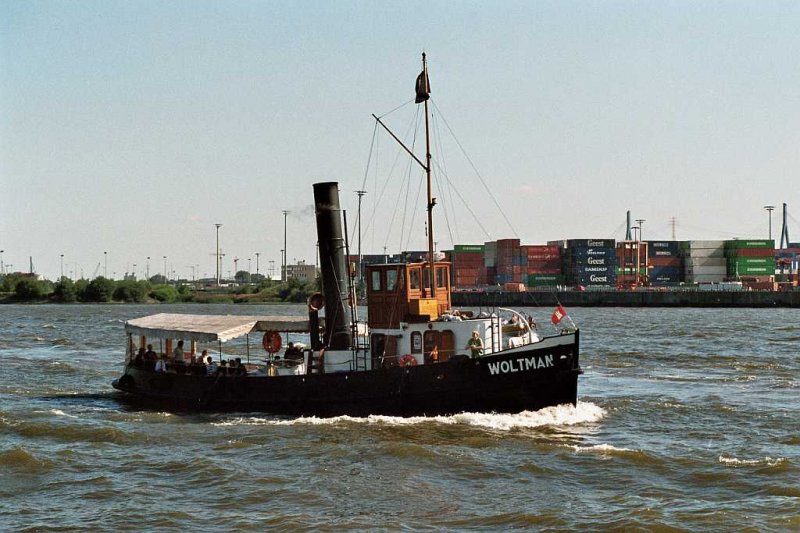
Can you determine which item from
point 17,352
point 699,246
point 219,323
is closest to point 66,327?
point 17,352

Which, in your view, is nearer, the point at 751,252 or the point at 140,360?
the point at 140,360

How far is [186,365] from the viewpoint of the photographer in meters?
29.7

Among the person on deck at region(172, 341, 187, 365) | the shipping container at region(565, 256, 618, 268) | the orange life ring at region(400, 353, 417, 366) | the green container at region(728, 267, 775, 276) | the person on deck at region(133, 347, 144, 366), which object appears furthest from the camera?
the green container at region(728, 267, 775, 276)

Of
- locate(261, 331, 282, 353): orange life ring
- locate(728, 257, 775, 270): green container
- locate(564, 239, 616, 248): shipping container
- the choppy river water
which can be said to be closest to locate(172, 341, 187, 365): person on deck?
the choppy river water

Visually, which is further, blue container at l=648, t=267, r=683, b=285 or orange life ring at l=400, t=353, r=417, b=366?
blue container at l=648, t=267, r=683, b=285

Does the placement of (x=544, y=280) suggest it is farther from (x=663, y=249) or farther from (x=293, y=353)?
(x=293, y=353)

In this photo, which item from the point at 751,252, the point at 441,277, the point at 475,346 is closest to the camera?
the point at 475,346

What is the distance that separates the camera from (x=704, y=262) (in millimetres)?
170250

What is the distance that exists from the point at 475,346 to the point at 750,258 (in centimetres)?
15775

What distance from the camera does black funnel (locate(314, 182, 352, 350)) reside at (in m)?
27.6

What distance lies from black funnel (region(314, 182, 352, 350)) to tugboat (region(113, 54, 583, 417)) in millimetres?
28

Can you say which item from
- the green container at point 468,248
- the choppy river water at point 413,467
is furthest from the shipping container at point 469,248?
the choppy river water at point 413,467

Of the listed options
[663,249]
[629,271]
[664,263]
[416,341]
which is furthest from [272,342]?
[663,249]

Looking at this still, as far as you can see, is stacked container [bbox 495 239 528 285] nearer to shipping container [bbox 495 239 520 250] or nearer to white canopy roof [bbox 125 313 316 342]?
shipping container [bbox 495 239 520 250]
